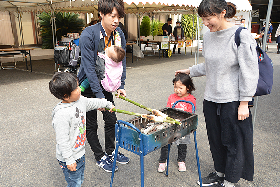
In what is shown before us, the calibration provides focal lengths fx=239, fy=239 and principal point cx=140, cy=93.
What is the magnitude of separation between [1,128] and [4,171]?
63.2 inches

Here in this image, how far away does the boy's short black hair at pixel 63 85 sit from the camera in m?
1.90

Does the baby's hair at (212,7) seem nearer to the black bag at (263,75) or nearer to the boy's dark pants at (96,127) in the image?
the black bag at (263,75)

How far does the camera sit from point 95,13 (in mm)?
14820

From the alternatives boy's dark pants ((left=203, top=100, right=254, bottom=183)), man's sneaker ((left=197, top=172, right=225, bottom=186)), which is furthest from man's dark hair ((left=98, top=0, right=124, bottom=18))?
man's sneaker ((left=197, top=172, right=225, bottom=186))

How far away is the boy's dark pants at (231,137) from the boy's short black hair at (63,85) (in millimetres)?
1399

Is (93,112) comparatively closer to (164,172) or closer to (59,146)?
(59,146)

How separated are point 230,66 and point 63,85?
148 cm

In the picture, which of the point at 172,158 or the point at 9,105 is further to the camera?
the point at 9,105

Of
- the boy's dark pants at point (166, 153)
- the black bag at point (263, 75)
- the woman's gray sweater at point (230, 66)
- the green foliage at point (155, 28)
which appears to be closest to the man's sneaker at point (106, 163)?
the boy's dark pants at point (166, 153)

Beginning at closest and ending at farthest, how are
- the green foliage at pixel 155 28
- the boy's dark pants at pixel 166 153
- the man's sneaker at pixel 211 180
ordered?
the man's sneaker at pixel 211 180 < the boy's dark pants at pixel 166 153 < the green foliage at pixel 155 28

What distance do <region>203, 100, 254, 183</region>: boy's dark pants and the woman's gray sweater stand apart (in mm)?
128

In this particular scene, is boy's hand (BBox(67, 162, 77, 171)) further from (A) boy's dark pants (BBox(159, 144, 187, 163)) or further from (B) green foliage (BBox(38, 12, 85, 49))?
(B) green foliage (BBox(38, 12, 85, 49))

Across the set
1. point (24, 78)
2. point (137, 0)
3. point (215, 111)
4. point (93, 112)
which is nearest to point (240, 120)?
point (215, 111)

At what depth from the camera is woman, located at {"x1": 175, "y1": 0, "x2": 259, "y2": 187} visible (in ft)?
6.80
